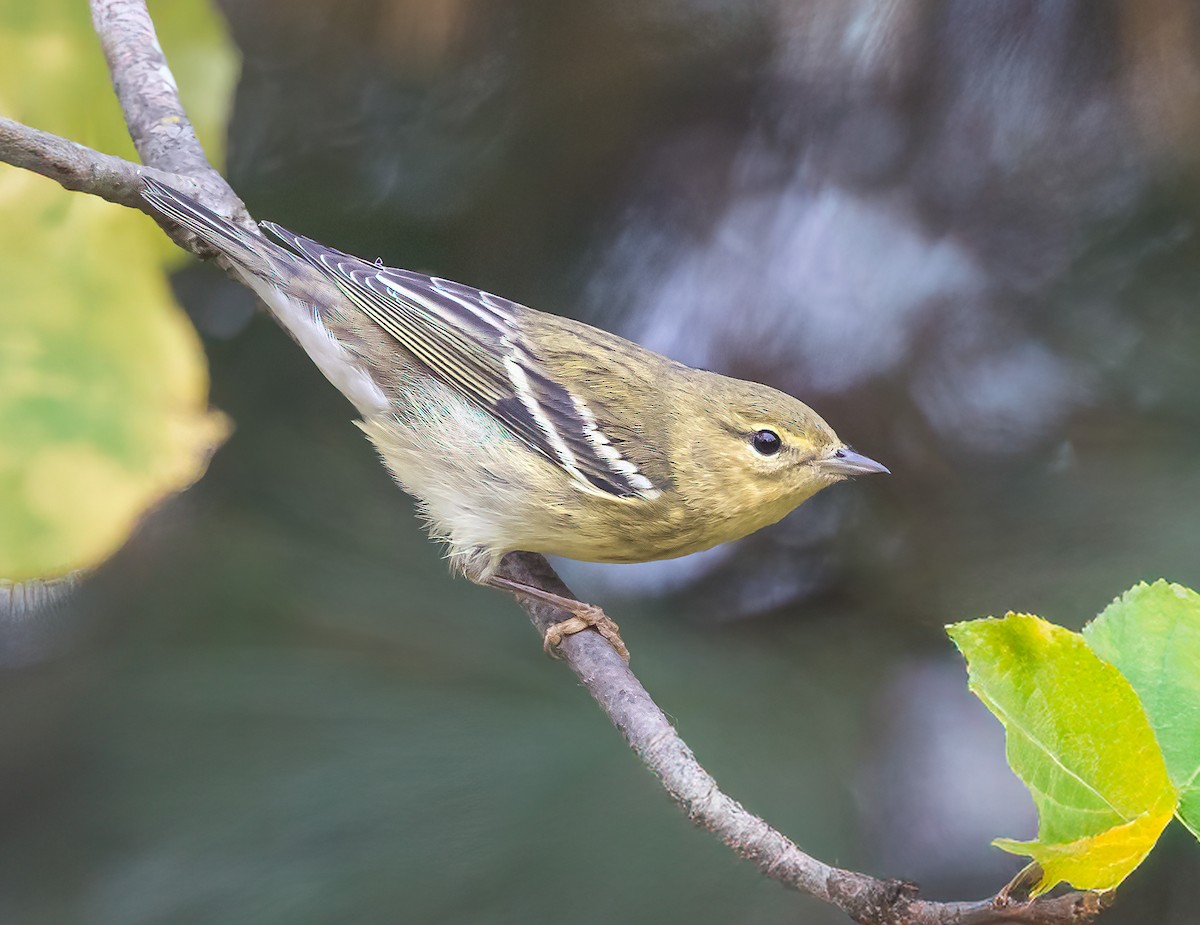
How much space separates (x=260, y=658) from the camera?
40.2 inches

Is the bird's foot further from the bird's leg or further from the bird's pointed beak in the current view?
the bird's pointed beak

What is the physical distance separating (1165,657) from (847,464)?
0.62m

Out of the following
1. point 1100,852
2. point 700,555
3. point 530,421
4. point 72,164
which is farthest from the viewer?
point 700,555

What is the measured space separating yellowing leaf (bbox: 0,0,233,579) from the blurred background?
39 mm

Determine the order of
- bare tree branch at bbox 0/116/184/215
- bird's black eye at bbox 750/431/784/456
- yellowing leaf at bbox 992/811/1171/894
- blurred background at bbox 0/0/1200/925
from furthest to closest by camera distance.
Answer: bird's black eye at bbox 750/431/784/456
blurred background at bbox 0/0/1200/925
bare tree branch at bbox 0/116/184/215
yellowing leaf at bbox 992/811/1171/894

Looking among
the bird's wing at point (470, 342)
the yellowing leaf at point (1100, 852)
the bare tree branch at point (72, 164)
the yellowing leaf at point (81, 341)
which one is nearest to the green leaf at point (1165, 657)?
the yellowing leaf at point (1100, 852)

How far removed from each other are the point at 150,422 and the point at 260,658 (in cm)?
29

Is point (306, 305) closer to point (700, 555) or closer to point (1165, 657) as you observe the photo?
point (700, 555)

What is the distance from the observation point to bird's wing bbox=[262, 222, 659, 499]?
1094 millimetres

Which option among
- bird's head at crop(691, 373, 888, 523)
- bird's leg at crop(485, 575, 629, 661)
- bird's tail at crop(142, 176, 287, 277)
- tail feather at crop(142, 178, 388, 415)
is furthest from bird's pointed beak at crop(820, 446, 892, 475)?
bird's tail at crop(142, 176, 287, 277)

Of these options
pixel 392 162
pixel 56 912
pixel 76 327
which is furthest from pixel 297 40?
pixel 56 912

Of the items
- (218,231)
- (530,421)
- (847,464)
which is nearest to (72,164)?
(218,231)

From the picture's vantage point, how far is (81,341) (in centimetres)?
114

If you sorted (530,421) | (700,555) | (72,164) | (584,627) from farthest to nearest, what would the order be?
(700,555), (530,421), (584,627), (72,164)
